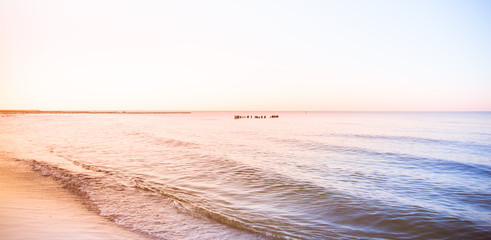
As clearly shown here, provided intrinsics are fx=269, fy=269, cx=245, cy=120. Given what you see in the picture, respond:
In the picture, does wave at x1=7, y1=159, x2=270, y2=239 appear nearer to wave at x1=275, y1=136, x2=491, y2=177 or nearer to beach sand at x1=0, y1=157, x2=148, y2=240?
beach sand at x1=0, y1=157, x2=148, y2=240

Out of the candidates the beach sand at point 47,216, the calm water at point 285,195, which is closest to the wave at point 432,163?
the calm water at point 285,195

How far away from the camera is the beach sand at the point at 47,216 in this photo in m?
5.05

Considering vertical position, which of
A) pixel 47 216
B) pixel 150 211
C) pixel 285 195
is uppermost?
pixel 47 216

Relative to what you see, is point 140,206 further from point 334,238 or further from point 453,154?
point 453,154

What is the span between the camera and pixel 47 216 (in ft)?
19.5

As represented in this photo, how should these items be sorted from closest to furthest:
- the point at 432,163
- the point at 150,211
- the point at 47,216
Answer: the point at 47,216, the point at 150,211, the point at 432,163

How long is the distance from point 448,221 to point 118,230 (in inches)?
312

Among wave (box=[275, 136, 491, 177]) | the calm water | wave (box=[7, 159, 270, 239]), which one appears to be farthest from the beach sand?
wave (box=[275, 136, 491, 177])

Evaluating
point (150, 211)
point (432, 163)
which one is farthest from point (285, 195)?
point (432, 163)

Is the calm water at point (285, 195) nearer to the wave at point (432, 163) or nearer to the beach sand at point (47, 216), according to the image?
the wave at point (432, 163)

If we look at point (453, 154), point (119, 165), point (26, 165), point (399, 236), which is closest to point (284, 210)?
point (399, 236)

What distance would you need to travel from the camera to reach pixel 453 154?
17.9m

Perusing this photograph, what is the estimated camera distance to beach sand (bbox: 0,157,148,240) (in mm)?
5055

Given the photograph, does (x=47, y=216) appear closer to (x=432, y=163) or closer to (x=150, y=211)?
(x=150, y=211)
